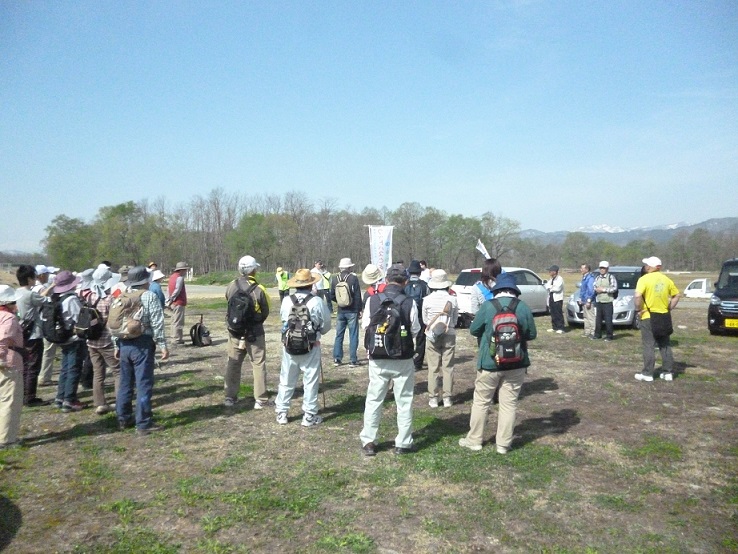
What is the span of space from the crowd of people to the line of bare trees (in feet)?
169

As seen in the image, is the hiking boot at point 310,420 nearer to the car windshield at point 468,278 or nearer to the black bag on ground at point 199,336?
the black bag on ground at point 199,336

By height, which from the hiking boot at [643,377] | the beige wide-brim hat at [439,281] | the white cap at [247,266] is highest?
the white cap at [247,266]

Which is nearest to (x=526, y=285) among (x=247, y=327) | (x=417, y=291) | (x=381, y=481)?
(x=417, y=291)

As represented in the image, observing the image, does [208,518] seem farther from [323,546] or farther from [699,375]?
[699,375]

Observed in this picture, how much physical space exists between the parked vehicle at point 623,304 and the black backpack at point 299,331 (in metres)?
10.4

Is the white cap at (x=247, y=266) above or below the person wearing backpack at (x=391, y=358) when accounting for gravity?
above

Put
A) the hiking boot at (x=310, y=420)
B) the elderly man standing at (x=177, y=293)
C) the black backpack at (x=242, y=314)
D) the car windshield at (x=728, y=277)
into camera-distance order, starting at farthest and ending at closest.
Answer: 1. the car windshield at (x=728, y=277)
2. the elderly man standing at (x=177, y=293)
3. the black backpack at (x=242, y=314)
4. the hiking boot at (x=310, y=420)

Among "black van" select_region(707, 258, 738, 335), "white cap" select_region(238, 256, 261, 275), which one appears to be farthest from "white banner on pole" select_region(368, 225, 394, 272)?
"white cap" select_region(238, 256, 261, 275)

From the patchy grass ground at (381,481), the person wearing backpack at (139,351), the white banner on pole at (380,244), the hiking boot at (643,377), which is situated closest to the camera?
the patchy grass ground at (381,481)

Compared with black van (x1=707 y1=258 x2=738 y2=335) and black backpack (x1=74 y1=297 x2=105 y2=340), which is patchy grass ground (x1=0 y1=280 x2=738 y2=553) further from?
black van (x1=707 y1=258 x2=738 y2=335)

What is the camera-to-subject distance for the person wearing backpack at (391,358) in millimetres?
5203

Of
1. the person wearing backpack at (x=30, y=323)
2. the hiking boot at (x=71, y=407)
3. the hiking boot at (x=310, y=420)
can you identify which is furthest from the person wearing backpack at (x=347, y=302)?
the person wearing backpack at (x=30, y=323)

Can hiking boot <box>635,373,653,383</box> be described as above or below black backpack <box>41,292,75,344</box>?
below

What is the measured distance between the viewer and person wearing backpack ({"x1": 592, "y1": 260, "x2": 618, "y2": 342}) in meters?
12.3
